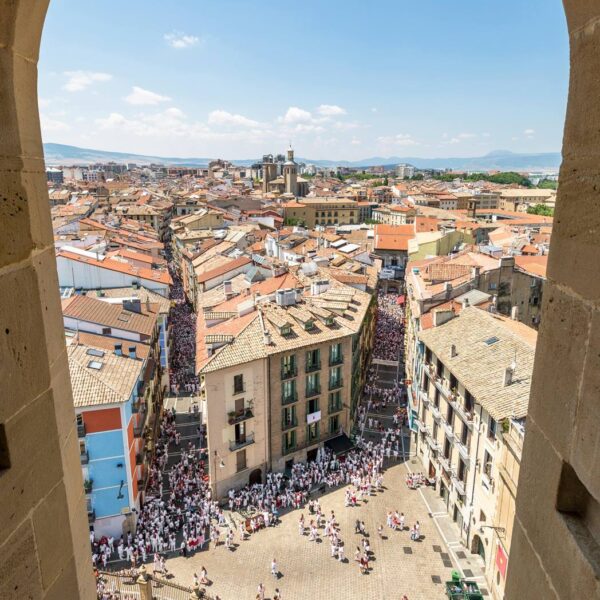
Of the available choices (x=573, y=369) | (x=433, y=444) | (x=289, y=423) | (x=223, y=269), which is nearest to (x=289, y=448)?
(x=289, y=423)

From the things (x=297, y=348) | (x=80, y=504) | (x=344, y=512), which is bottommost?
(x=344, y=512)

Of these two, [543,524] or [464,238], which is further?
[464,238]

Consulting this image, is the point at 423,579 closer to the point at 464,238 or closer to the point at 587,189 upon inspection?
the point at 587,189

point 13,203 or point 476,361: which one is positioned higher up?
point 13,203

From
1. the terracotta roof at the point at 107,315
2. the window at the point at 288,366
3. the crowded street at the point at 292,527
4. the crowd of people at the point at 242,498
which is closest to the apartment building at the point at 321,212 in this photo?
the crowd of people at the point at 242,498

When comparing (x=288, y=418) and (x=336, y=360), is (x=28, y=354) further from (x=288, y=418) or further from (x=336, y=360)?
(x=336, y=360)

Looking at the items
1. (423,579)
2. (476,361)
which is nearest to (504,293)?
(476,361)

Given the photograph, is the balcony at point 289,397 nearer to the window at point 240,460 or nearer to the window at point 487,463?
the window at point 240,460
